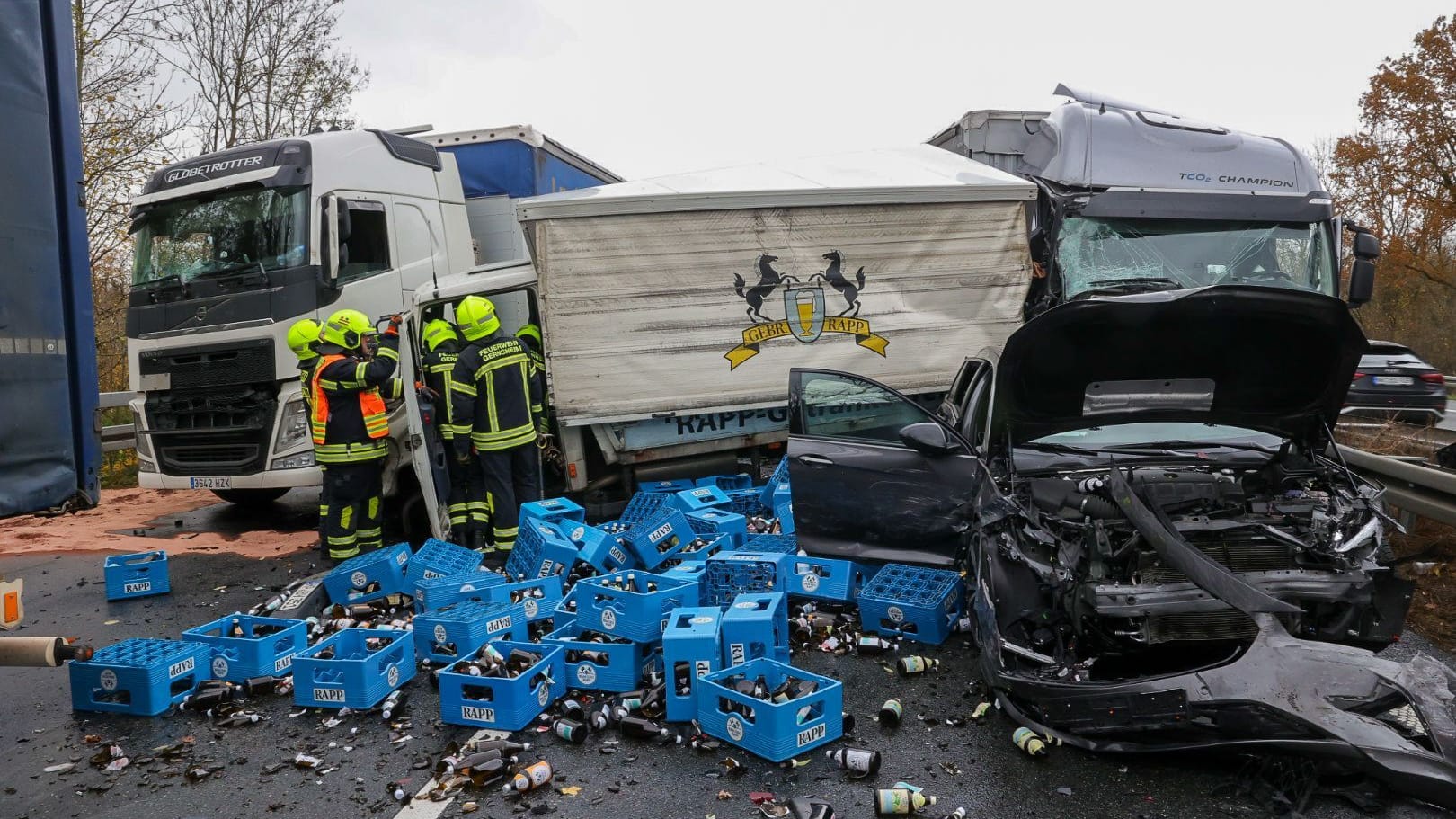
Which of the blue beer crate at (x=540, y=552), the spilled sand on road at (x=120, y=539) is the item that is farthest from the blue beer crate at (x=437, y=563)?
the spilled sand on road at (x=120, y=539)

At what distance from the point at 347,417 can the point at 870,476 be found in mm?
4269

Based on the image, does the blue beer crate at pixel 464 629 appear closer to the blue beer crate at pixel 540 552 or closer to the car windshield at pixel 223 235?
the blue beer crate at pixel 540 552

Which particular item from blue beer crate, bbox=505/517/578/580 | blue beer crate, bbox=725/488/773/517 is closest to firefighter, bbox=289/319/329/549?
blue beer crate, bbox=505/517/578/580

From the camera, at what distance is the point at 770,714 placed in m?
3.63

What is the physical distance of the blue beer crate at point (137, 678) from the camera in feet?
14.4

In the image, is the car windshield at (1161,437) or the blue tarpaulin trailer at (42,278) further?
the car windshield at (1161,437)

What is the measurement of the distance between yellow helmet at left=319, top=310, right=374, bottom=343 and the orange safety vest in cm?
13

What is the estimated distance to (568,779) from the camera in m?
3.64

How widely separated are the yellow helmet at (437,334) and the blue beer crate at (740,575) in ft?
10.3

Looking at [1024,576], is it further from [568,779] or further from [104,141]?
[104,141]

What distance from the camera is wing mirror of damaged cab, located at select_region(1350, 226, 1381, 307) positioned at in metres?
7.43

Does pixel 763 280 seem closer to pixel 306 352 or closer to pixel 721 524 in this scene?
pixel 721 524

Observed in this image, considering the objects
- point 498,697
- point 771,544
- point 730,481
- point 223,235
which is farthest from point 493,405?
point 498,697

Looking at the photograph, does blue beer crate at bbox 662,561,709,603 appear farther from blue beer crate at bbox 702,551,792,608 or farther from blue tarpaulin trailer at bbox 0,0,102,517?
blue tarpaulin trailer at bbox 0,0,102,517
